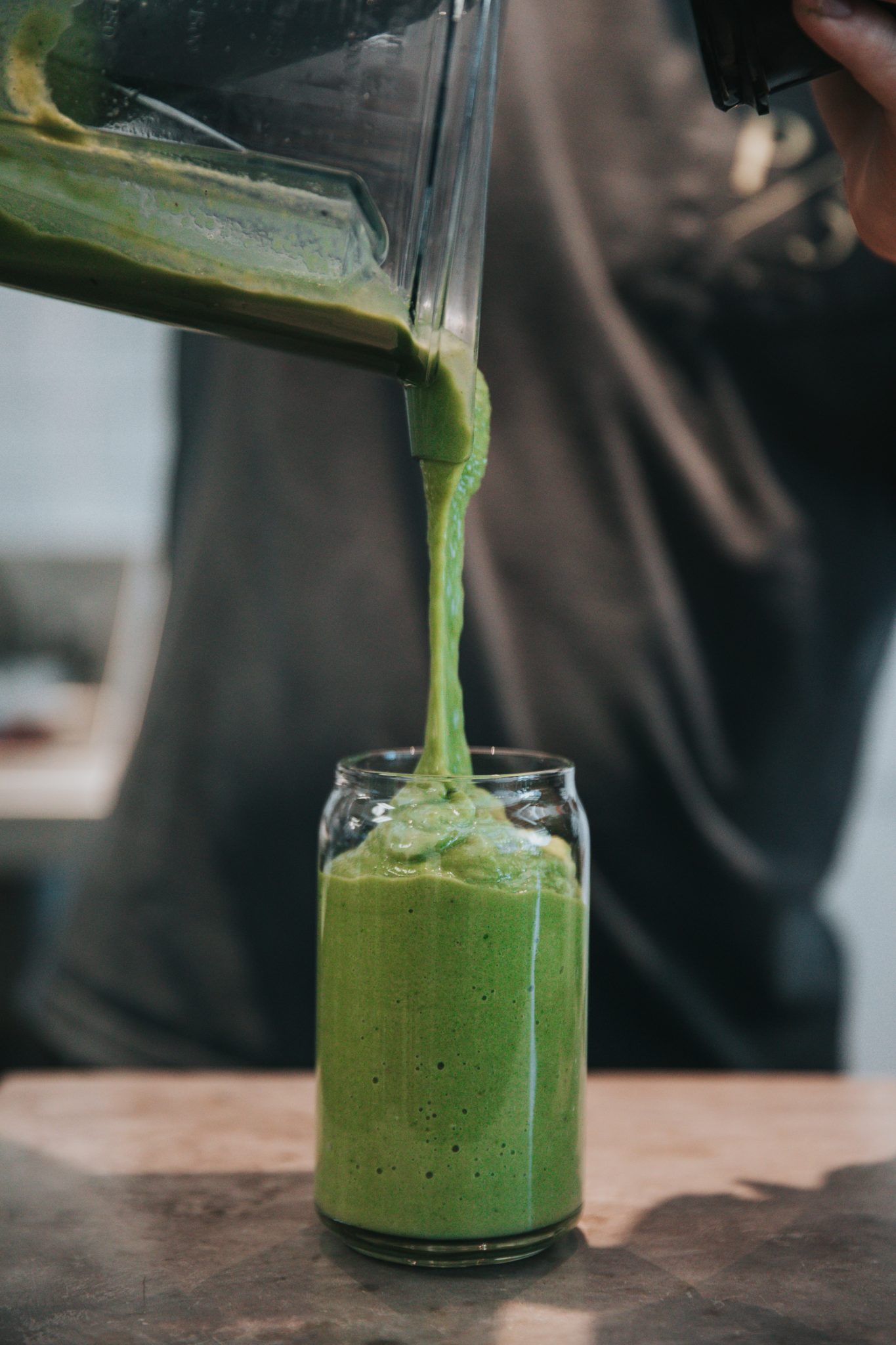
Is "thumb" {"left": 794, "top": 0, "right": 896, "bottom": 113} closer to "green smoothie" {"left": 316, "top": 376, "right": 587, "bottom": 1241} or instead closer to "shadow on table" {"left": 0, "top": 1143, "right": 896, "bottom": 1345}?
"green smoothie" {"left": 316, "top": 376, "right": 587, "bottom": 1241}

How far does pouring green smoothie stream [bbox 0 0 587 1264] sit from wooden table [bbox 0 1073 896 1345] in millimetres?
37

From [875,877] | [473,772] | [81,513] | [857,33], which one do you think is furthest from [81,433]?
[857,33]

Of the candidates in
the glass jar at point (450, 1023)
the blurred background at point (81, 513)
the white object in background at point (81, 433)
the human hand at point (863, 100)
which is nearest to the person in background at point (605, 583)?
the human hand at point (863, 100)

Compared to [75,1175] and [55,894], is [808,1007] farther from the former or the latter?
[55,894]

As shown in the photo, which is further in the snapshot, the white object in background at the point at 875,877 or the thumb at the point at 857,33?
the white object in background at the point at 875,877

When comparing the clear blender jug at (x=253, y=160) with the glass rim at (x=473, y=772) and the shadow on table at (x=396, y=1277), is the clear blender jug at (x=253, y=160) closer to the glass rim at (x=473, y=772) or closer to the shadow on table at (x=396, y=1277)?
the glass rim at (x=473, y=772)

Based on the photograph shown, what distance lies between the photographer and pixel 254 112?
534 mm

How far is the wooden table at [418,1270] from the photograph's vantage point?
1.77 ft

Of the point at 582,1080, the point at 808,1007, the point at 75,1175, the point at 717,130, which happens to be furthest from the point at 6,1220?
the point at 717,130

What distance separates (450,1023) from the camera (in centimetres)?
59

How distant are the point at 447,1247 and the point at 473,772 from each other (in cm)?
24

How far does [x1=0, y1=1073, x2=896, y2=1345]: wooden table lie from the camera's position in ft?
1.77

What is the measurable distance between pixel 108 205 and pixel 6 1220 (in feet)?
1.64

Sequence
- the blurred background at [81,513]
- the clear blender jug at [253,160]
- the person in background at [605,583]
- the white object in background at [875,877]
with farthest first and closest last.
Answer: the blurred background at [81,513] < the white object in background at [875,877] < the person in background at [605,583] < the clear blender jug at [253,160]
